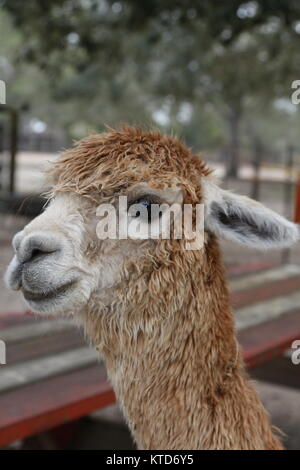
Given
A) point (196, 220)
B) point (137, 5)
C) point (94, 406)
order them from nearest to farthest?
point (196, 220) < point (94, 406) < point (137, 5)

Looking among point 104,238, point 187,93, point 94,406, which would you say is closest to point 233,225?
point 104,238

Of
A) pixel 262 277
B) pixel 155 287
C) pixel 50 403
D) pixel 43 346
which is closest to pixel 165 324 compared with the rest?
pixel 155 287

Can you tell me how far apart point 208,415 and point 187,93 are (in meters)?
21.2

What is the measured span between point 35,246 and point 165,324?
553 mm

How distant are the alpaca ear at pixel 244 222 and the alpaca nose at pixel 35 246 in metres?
0.60

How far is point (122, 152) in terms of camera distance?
79.4 inches

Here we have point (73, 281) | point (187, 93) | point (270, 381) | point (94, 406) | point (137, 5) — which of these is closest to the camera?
point (73, 281)

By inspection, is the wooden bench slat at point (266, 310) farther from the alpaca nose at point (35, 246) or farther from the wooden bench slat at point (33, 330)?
the alpaca nose at point (35, 246)

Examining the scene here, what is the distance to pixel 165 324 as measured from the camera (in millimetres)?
1962

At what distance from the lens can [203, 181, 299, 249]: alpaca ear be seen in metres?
1.92

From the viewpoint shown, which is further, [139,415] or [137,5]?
[137,5]

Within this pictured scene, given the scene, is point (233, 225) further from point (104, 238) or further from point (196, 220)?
point (104, 238)

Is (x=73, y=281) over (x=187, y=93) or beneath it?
beneath

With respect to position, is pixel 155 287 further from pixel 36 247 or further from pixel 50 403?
pixel 50 403
